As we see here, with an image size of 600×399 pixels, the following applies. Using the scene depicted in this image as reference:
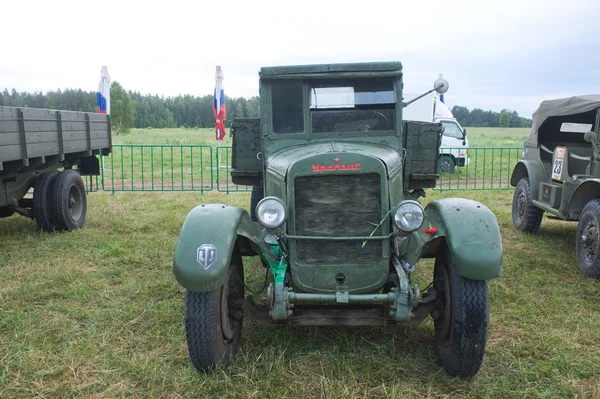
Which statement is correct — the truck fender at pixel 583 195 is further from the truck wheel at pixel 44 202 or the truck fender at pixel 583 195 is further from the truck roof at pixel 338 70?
the truck wheel at pixel 44 202

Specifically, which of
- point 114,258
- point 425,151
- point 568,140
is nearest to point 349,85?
point 425,151

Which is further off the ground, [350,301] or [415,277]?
[350,301]

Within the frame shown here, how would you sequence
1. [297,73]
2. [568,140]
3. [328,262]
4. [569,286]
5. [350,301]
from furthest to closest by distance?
[568,140] < [569,286] < [297,73] < [328,262] < [350,301]

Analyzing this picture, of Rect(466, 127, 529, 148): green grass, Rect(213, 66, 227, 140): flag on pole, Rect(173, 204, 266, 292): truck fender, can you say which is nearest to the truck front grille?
Rect(173, 204, 266, 292): truck fender

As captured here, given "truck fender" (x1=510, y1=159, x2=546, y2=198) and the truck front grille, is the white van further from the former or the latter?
the truck front grille

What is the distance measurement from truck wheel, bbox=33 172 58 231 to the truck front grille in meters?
4.89

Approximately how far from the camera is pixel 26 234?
6.96 m

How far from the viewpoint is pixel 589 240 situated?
5.56 metres

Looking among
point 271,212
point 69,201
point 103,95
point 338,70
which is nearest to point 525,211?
point 338,70

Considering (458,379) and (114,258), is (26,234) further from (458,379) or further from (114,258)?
(458,379)

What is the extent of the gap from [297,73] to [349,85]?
1.65ft

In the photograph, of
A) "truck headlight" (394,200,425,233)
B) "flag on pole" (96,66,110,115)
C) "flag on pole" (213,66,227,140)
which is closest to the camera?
"truck headlight" (394,200,425,233)

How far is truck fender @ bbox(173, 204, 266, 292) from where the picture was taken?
3.18m

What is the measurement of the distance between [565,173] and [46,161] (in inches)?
275
